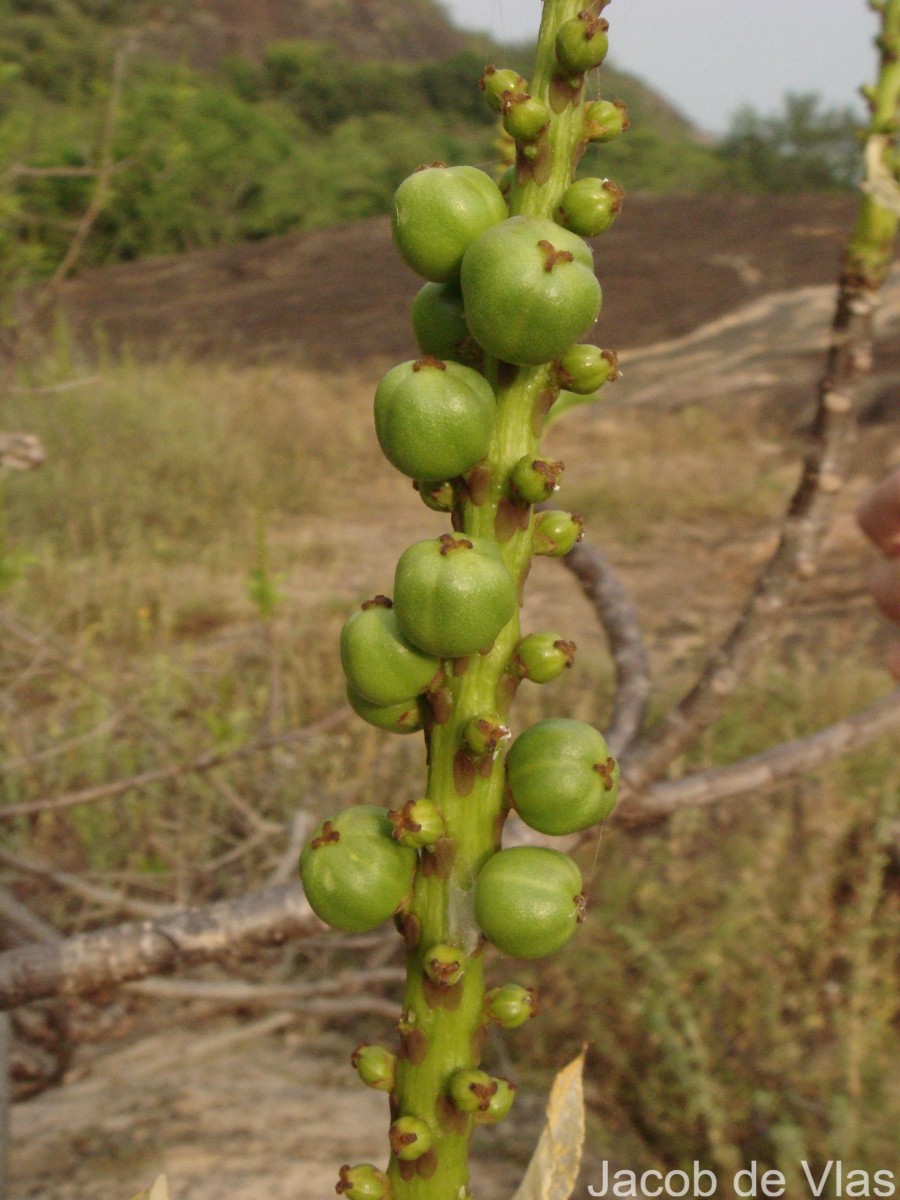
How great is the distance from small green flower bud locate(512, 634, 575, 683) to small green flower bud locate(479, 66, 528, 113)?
1.15 feet

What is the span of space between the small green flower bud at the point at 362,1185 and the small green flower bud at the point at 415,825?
0.75 ft

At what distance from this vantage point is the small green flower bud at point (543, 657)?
2.38 ft

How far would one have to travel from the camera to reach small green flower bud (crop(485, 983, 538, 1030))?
745 millimetres

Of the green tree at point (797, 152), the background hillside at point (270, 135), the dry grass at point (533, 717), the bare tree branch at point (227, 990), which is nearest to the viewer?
the bare tree branch at point (227, 990)

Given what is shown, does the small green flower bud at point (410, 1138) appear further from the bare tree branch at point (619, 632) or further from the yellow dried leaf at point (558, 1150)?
the bare tree branch at point (619, 632)

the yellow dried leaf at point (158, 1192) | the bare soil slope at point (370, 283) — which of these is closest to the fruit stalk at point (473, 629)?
the yellow dried leaf at point (158, 1192)

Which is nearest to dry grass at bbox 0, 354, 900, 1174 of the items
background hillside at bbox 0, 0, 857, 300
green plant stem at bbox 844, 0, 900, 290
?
green plant stem at bbox 844, 0, 900, 290

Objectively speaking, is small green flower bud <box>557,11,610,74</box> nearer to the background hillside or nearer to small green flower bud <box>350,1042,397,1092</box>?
small green flower bud <box>350,1042,397,1092</box>

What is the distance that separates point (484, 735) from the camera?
2.28 ft

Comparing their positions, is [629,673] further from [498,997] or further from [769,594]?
[498,997]

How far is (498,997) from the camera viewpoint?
760mm

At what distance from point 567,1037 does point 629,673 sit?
6.65 feet

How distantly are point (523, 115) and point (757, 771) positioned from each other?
1.48m

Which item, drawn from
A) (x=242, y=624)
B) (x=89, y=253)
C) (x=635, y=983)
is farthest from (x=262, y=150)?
(x=635, y=983)
